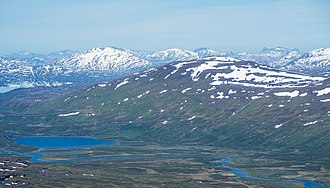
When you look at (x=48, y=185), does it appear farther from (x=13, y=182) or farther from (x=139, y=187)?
(x=139, y=187)

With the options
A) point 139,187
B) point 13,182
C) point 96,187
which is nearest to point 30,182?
point 13,182

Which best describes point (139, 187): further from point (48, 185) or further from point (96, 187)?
point (48, 185)

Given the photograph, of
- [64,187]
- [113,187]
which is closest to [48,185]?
[64,187]

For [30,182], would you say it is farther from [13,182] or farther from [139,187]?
[139,187]

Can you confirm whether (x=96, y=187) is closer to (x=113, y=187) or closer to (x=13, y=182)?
(x=113, y=187)

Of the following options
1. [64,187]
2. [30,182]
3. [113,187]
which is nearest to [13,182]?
[30,182]

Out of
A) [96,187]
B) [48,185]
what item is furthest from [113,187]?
[48,185]
